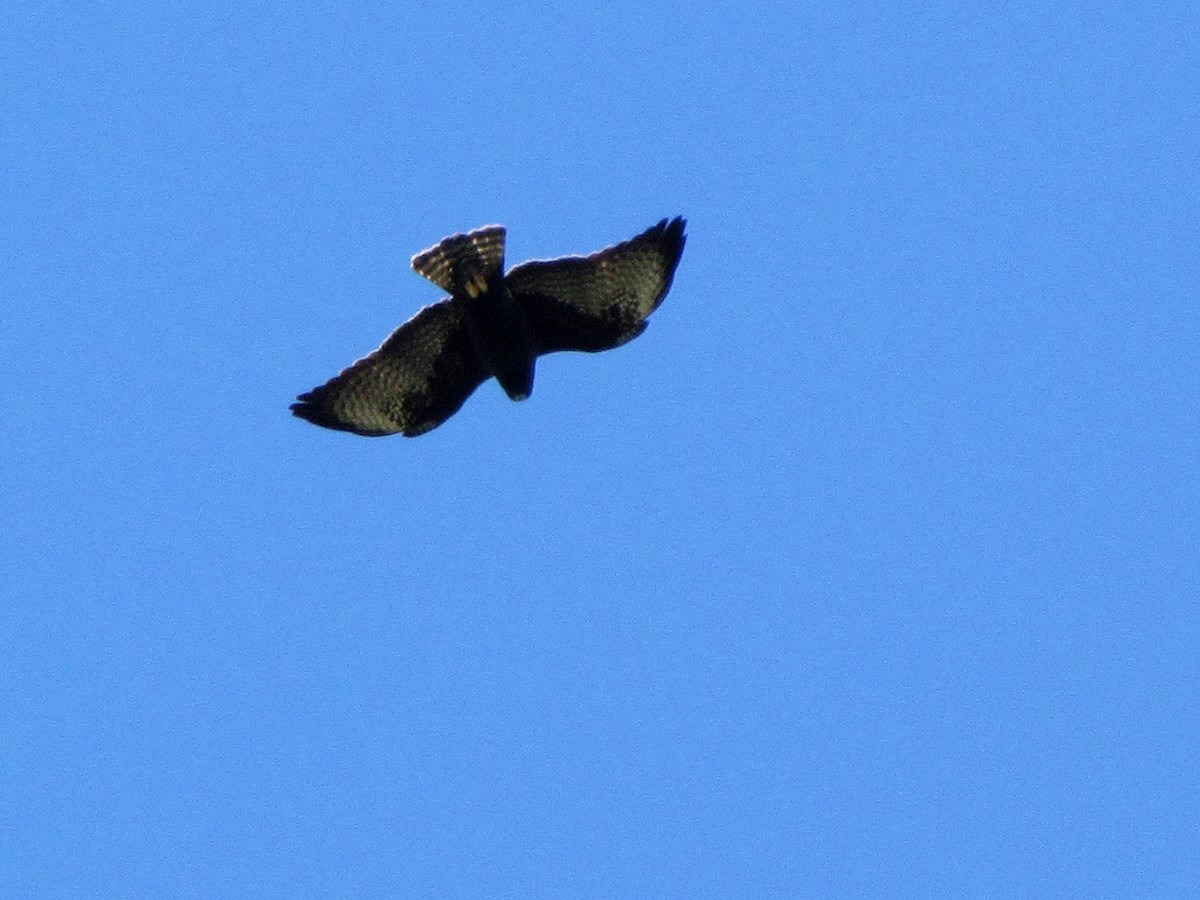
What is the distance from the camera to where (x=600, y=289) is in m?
16.1

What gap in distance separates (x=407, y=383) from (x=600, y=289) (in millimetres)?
1619

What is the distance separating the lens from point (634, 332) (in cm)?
1625

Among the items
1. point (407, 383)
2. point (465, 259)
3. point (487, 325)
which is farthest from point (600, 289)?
point (407, 383)

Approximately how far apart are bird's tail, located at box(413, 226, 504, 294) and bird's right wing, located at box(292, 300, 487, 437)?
14.2 inches

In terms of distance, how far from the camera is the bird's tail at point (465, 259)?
15766 mm

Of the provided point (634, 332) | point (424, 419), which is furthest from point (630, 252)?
point (424, 419)

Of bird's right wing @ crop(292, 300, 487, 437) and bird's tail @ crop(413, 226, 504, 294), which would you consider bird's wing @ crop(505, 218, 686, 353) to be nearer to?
bird's tail @ crop(413, 226, 504, 294)

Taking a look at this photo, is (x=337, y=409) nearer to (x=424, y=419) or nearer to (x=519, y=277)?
(x=424, y=419)

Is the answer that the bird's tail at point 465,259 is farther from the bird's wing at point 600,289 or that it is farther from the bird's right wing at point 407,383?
the bird's right wing at point 407,383

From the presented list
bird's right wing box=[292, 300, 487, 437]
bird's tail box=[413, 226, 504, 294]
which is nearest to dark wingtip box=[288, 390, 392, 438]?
bird's right wing box=[292, 300, 487, 437]

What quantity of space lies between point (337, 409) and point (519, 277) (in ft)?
5.63

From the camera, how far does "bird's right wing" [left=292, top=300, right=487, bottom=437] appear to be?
53.5 ft

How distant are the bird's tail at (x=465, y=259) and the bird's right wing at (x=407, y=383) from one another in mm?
360

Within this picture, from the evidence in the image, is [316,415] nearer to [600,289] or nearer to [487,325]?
[487,325]
